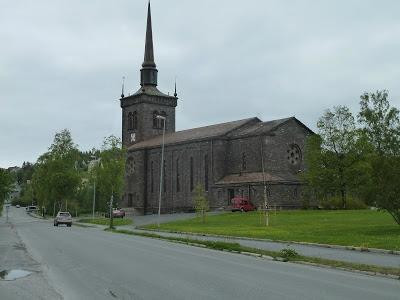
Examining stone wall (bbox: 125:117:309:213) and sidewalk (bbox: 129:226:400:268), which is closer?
sidewalk (bbox: 129:226:400:268)

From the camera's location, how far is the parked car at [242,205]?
59594 millimetres

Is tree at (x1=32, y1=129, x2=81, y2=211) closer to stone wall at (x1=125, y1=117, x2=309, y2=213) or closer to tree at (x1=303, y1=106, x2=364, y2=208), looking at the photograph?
stone wall at (x1=125, y1=117, x2=309, y2=213)

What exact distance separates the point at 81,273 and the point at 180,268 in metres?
2.60

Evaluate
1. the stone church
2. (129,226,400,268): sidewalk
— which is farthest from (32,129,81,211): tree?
(129,226,400,268): sidewalk

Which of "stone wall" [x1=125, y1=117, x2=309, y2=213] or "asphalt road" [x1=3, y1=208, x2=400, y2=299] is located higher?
"stone wall" [x1=125, y1=117, x2=309, y2=213]

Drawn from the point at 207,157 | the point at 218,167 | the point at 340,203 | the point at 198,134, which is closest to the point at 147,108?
the point at 198,134

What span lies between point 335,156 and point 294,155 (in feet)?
41.1

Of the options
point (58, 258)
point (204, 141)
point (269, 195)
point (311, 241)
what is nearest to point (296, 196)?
point (269, 195)

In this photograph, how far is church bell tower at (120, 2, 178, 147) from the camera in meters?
88.4

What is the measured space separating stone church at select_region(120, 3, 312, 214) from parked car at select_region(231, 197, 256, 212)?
1.39m

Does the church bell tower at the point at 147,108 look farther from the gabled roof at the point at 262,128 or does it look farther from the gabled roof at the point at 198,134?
the gabled roof at the point at 262,128

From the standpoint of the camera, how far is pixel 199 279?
487 inches

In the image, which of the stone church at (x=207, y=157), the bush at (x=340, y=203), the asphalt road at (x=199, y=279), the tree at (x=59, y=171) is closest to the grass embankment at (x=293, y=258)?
the asphalt road at (x=199, y=279)

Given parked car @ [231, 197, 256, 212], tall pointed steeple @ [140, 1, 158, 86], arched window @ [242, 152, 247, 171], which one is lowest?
parked car @ [231, 197, 256, 212]
